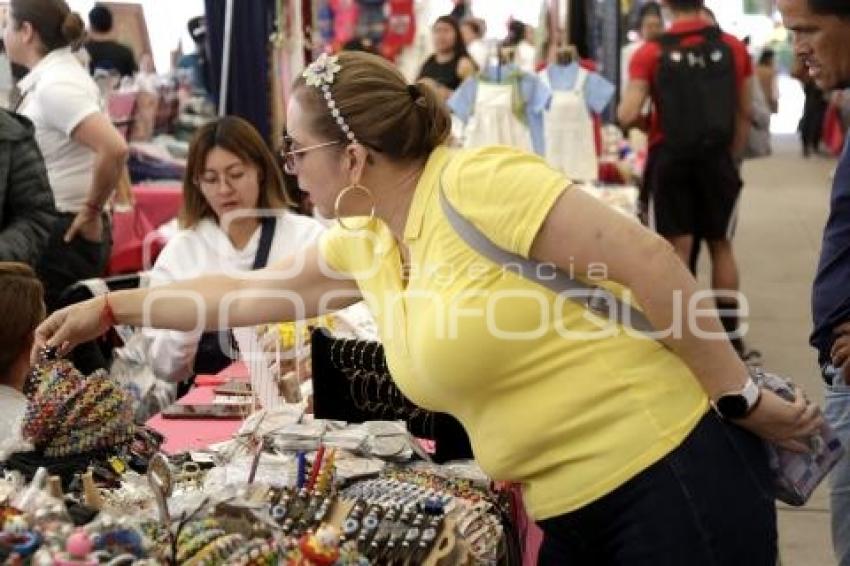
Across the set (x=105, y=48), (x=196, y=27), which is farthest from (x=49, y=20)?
(x=196, y=27)

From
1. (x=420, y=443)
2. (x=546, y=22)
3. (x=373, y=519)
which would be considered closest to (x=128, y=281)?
(x=420, y=443)

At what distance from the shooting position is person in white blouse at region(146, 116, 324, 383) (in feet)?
11.8

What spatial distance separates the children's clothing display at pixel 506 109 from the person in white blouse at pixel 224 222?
10.5 feet

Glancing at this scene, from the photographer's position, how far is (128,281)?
377 centimetres

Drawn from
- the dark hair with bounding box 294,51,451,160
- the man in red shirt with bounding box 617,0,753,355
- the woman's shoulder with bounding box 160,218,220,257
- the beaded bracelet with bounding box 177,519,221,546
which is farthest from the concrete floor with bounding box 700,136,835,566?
the beaded bracelet with bounding box 177,519,221,546

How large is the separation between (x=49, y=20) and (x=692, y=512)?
314 cm

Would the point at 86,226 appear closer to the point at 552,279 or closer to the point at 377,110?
the point at 377,110

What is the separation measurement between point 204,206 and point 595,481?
2.11 meters

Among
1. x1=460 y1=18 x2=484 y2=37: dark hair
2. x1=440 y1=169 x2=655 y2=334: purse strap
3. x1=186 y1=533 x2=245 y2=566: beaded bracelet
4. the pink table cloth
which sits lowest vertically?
the pink table cloth

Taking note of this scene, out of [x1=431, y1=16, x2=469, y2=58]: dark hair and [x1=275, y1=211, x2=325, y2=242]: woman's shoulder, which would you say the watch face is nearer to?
[x1=275, y1=211, x2=325, y2=242]: woman's shoulder

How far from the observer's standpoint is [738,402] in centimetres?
185

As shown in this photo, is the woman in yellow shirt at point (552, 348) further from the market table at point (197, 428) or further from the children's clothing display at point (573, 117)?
the children's clothing display at point (573, 117)

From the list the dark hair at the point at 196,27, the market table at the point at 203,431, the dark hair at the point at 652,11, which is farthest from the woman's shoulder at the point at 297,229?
the dark hair at the point at 652,11

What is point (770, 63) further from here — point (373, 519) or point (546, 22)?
point (373, 519)
